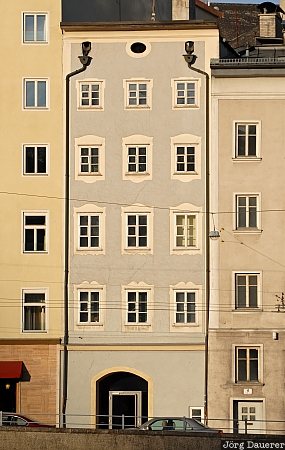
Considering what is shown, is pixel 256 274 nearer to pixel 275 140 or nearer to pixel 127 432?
pixel 275 140

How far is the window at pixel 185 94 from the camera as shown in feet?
208

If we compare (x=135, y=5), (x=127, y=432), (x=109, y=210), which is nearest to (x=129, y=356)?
(x=109, y=210)

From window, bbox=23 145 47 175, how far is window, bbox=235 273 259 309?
9.51m

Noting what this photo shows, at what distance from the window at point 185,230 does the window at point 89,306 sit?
410cm

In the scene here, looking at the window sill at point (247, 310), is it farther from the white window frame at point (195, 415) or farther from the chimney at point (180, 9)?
the chimney at point (180, 9)

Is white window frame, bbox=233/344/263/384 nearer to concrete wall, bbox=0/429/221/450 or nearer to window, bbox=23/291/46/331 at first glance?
window, bbox=23/291/46/331

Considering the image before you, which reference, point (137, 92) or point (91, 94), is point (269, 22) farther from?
point (91, 94)

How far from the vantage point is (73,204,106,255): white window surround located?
6281 centimetres

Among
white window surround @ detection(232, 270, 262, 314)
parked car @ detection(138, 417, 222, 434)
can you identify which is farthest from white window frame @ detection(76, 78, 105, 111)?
parked car @ detection(138, 417, 222, 434)

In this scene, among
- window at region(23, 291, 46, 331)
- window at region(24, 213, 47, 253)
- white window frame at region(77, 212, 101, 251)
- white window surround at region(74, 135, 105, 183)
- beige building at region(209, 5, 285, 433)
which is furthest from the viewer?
white window surround at region(74, 135, 105, 183)

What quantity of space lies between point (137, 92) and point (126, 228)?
5.89m

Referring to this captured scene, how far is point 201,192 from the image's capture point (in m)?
62.7

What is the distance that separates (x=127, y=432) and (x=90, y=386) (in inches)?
403

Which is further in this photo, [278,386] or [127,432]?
[278,386]
